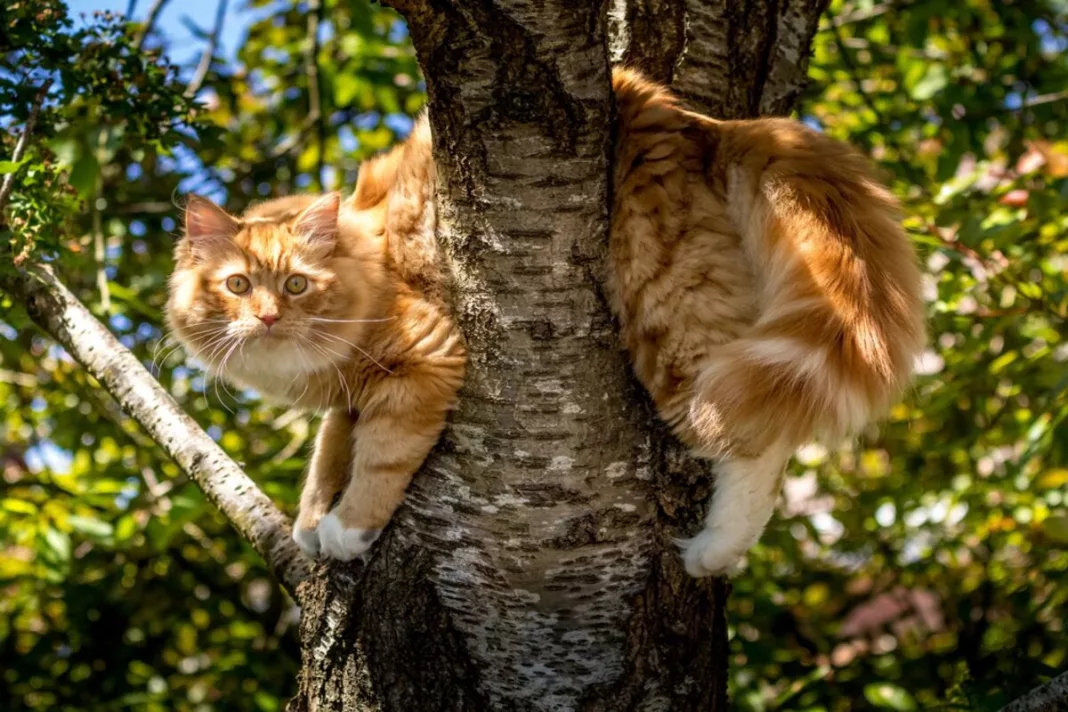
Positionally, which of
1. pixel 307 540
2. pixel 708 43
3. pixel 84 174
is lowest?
pixel 307 540

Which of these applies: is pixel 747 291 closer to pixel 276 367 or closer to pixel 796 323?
pixel 796 323

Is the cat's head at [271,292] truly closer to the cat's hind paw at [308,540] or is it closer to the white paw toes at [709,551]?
the cat's hind paw at [308,540]

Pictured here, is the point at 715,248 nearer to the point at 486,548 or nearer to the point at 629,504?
the point at 629,504

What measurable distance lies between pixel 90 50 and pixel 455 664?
4.98 feet

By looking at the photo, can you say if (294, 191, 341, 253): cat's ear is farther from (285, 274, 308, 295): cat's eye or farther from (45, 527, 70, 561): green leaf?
(45, 527, 70, 561): green leaf

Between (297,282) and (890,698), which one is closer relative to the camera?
(297,282)

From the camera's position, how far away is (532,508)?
1623 millimetres

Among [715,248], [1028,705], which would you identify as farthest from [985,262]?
[1028,705]

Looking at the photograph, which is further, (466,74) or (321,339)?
(321,339)

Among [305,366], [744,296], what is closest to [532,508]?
[744,296]

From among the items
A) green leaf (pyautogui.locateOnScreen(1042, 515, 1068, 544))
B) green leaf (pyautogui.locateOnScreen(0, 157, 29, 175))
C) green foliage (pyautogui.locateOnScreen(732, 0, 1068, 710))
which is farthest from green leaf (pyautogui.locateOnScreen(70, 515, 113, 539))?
green leaf (pyautogui.locateOnScreen(1042, 515, 1068, 544))

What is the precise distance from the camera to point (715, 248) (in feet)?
5.59

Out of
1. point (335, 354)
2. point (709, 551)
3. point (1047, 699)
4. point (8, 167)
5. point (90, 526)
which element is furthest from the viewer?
point (90, 526)

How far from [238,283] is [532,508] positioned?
82 cm
